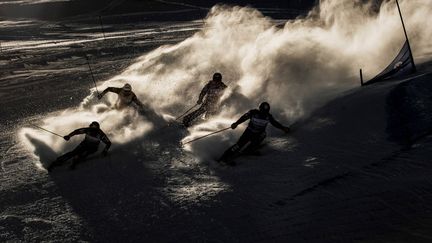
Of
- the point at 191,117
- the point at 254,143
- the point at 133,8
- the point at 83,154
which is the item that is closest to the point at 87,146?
the point at 83,154

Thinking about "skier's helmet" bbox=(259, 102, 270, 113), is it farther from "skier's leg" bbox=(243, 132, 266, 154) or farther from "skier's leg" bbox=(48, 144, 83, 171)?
"skier's leg" bbox=(48, 144, 83, 171)

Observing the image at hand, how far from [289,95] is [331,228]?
9655 mm

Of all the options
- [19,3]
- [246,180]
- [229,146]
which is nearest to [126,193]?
[246,180]

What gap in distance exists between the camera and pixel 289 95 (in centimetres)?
1762

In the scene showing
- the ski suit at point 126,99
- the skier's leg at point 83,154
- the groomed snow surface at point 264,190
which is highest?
the ski suit at point 126,99

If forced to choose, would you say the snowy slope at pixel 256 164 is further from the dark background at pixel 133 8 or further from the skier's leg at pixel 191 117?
the dark background at pixel 133 8

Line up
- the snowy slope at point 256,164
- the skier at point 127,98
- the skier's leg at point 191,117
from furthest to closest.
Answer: the skier at point 127,98
the skier's leg at point 191,117
the snowy slope at point 256,164

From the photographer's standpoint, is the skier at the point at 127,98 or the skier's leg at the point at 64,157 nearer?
the skier's leg at the point at 64,157

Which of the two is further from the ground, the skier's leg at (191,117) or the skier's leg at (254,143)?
the skier's leg at (191,117)

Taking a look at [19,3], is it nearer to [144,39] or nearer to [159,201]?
[144,39]

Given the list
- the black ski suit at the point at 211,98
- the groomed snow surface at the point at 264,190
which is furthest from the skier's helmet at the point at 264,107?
the black ski suit at the point at 211,98

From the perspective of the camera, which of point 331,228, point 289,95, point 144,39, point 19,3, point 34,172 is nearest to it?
point 331,228

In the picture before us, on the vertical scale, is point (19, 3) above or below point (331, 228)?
above

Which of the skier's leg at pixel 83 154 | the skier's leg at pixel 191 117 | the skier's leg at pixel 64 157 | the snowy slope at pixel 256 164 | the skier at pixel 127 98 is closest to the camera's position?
the snowy slope at pixel 256 164
